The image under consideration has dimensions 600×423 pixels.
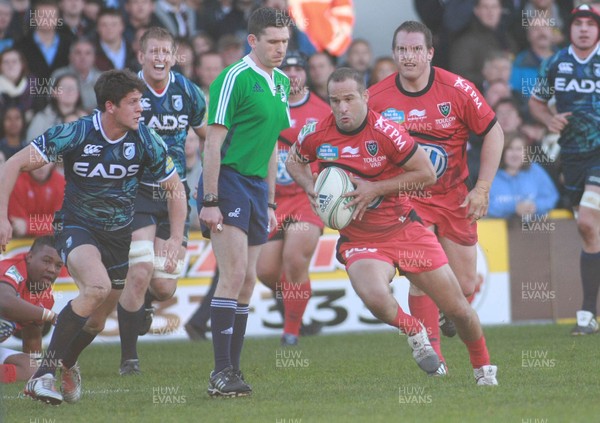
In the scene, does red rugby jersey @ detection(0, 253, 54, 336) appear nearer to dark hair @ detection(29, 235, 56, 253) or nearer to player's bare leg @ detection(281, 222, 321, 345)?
dark hair @ detection(29, 235, 56, 253)

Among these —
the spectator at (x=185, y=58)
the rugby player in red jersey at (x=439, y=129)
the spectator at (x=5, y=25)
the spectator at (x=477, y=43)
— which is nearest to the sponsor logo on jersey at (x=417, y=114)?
the rugby player in red jersey at (x=439, y=129)

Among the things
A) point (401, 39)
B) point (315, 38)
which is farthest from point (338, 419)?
point (315, 38)

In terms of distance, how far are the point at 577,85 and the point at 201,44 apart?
5.65 metres

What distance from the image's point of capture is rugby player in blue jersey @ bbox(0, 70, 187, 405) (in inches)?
323

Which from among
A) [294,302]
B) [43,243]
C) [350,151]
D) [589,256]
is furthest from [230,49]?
[350,151]

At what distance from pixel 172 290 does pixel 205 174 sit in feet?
9.85

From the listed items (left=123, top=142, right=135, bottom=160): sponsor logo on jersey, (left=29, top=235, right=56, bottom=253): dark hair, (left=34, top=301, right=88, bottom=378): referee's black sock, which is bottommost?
(left=34, top=301, right=88, bottom=378): referee's black sock

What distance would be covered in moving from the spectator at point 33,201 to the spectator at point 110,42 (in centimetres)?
234

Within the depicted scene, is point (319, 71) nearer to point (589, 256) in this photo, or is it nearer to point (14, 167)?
point (589, 256)

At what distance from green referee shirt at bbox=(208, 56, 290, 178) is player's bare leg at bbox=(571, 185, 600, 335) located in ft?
14.7

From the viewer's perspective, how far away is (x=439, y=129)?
9.86 m

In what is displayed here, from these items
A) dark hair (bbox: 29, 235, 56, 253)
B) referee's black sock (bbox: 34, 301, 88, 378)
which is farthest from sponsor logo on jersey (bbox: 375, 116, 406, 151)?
dark hair (bbox: 29, 235, 56, 253)

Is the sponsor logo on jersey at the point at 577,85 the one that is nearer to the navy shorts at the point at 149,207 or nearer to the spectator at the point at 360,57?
the navy shorts at the point at 149,207

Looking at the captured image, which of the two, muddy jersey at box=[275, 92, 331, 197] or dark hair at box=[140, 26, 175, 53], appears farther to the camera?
muddy jersey at box=[275, 92, 331, 197]
